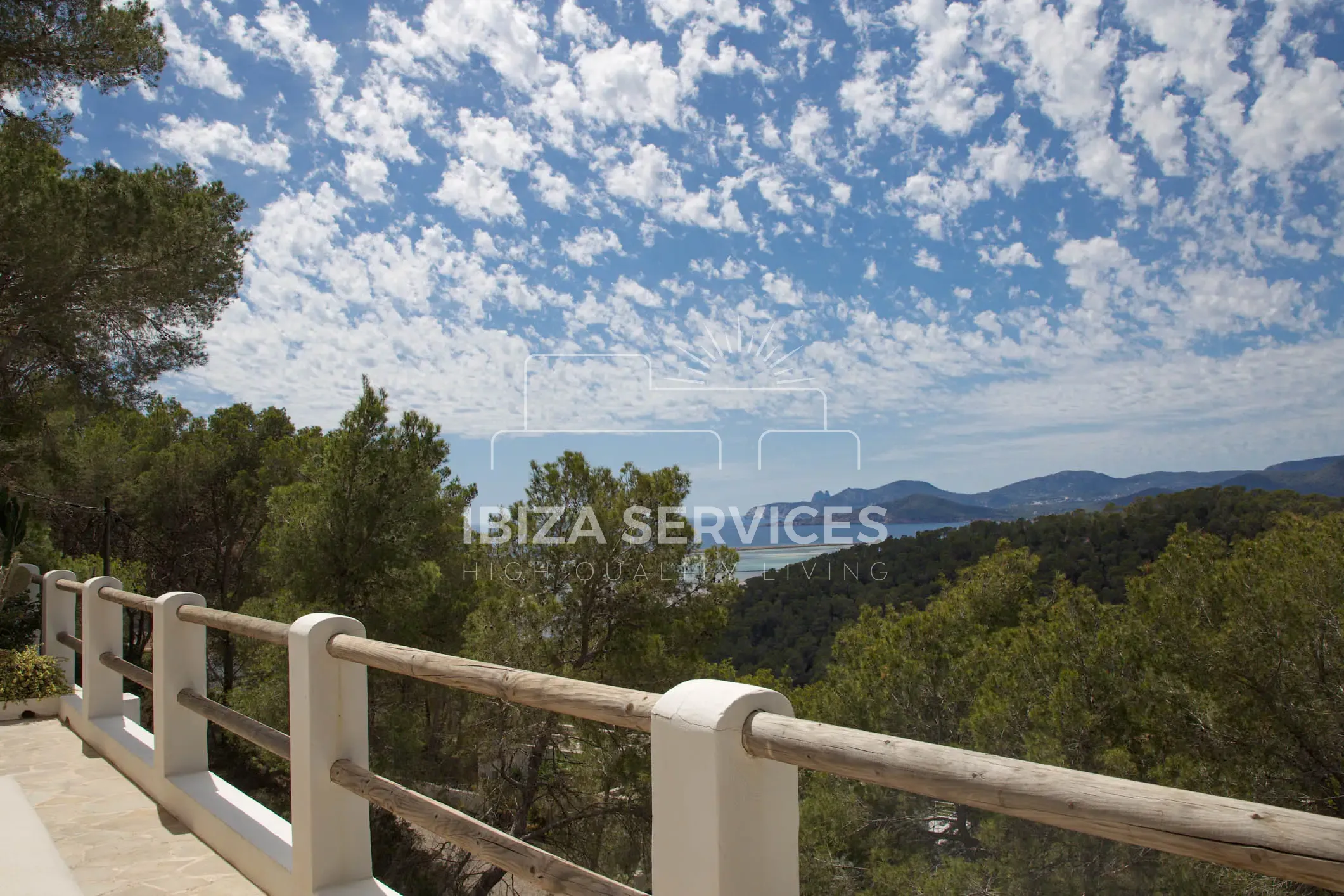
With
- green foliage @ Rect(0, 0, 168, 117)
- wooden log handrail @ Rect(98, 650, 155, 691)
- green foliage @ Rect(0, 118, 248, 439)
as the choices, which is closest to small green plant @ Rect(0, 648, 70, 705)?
wooden log handrail @ Rect(98, 650, 155, 691)

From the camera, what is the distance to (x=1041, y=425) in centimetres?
2417

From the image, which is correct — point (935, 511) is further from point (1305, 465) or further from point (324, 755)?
point (324, 755)

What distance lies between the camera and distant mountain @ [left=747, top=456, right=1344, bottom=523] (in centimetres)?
1463

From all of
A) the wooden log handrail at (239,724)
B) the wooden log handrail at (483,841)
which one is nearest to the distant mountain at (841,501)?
the wooden log handrail at (239,724)

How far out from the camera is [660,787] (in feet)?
4.14

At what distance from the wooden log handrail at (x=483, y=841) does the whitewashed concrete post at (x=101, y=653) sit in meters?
3.19

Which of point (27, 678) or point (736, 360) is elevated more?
point (736, 360)

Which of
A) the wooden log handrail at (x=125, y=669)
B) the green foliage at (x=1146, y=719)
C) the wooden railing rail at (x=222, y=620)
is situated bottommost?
the green foliage at (x=1146, y=719)

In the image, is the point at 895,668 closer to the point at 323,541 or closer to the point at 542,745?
the point at 542,745

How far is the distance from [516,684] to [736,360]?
13.0m

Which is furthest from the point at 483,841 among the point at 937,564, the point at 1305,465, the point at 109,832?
the point at 1305,465

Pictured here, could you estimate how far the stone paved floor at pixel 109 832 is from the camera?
2514 millimetres

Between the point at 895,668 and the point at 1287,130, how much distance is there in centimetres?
1030

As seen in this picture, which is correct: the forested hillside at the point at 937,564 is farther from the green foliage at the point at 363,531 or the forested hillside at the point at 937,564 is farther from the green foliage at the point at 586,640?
the green foliage at the point at 363,531
